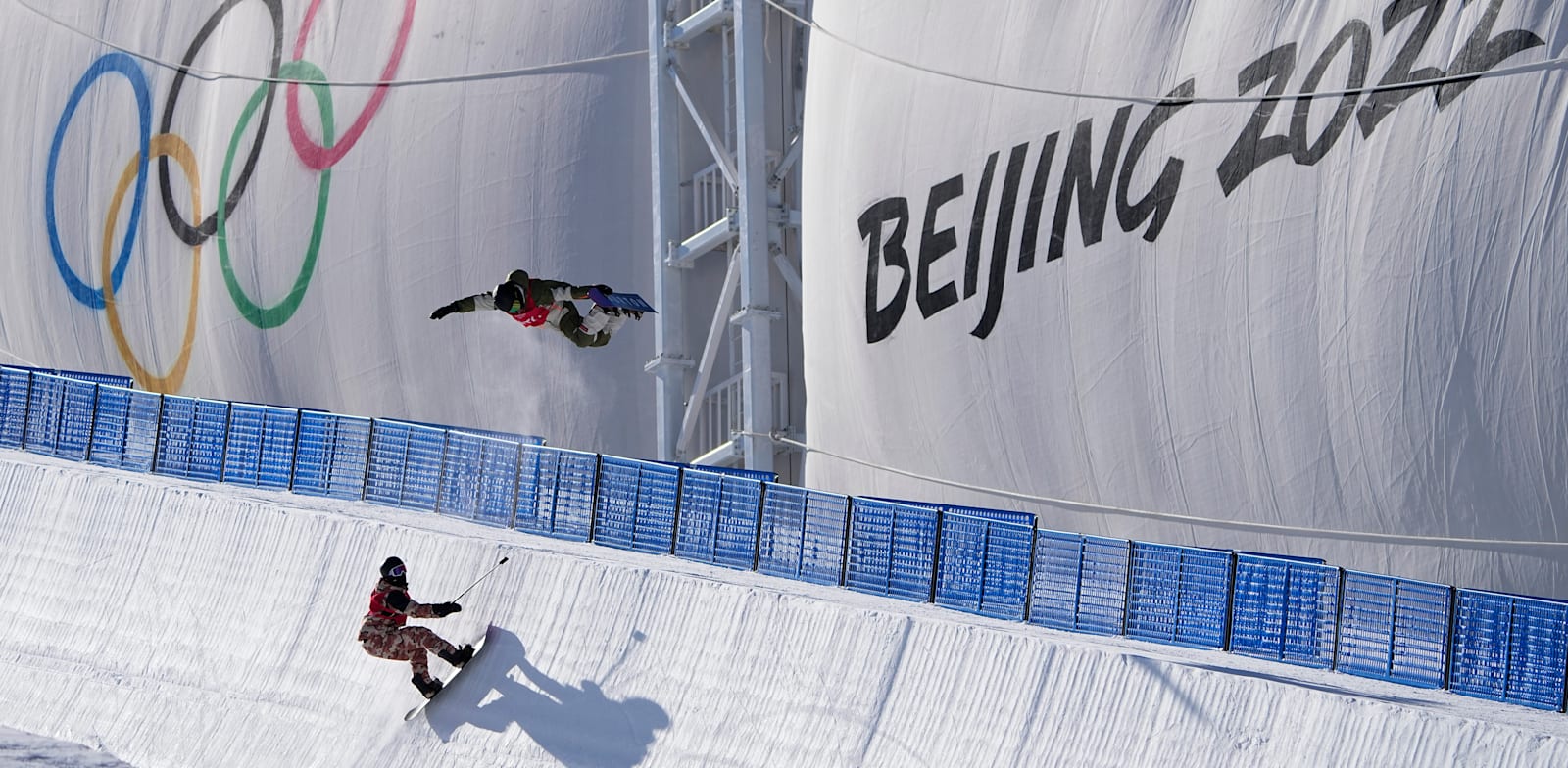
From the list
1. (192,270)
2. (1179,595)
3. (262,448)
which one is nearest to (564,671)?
(1179,595)

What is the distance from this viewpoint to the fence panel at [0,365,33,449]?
25.1 m

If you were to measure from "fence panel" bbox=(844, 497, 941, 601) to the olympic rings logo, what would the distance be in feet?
54.7

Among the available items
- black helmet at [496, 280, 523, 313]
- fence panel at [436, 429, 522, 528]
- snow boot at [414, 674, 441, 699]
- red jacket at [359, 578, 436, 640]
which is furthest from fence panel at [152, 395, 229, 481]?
snow boot at [414, 674, 441, 699]

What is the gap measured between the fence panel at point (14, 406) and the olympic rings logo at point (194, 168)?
8151mm

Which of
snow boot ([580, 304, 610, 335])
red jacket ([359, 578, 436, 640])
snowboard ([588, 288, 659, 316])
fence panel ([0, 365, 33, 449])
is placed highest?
snowboard ([588, 288, 659, 316])

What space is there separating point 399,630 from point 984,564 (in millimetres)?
4863

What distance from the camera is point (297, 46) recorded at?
1341 inches

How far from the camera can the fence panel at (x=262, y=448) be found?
74.5ft

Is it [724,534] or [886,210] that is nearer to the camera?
[724,534]

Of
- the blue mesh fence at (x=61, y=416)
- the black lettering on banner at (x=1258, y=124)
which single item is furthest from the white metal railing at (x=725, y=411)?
the black lettering on banner at (x=1258, y=124)

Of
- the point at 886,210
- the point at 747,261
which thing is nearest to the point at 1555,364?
the point at 886,210

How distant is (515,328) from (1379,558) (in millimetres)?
14203

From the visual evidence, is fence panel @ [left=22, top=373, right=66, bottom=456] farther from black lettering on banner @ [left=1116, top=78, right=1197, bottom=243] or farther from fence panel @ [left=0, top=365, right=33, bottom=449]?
black lettering on banner @ [left=1116, top=78, right=1197, bottom=243]

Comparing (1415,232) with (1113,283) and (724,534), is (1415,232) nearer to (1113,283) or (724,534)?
(1113,283)
